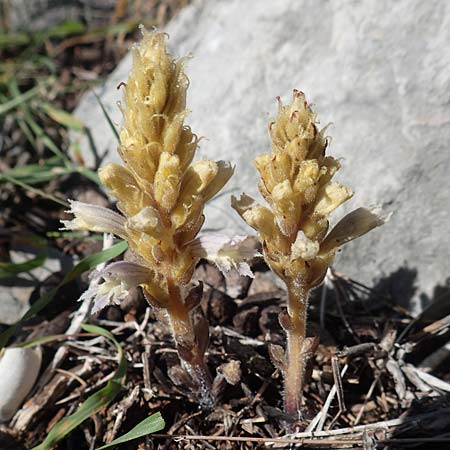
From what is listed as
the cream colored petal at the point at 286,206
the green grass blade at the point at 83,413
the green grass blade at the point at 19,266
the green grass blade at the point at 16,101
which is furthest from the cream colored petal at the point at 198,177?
the green grass blade at the point at 16,101

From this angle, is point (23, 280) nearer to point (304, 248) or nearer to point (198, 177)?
point (198, 177)

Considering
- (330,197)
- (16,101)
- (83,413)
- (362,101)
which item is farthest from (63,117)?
(330,197)

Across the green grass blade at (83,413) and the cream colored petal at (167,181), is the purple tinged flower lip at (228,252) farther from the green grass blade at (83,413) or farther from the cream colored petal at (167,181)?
the green grass blade at (83,413)

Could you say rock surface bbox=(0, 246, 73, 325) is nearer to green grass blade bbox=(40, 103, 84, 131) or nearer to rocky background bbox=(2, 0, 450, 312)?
rocky background bbox=(2, 0, 450, 312)

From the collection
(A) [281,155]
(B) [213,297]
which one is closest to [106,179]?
(A) [281,155]

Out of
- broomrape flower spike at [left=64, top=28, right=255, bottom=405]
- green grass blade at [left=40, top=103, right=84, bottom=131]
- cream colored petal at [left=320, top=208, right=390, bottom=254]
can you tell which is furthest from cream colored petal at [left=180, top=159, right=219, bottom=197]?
green grass blade at [left=40, top=103, right=84, bottom=131]

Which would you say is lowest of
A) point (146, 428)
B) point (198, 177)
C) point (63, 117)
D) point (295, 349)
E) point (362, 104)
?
point (146, 428)
